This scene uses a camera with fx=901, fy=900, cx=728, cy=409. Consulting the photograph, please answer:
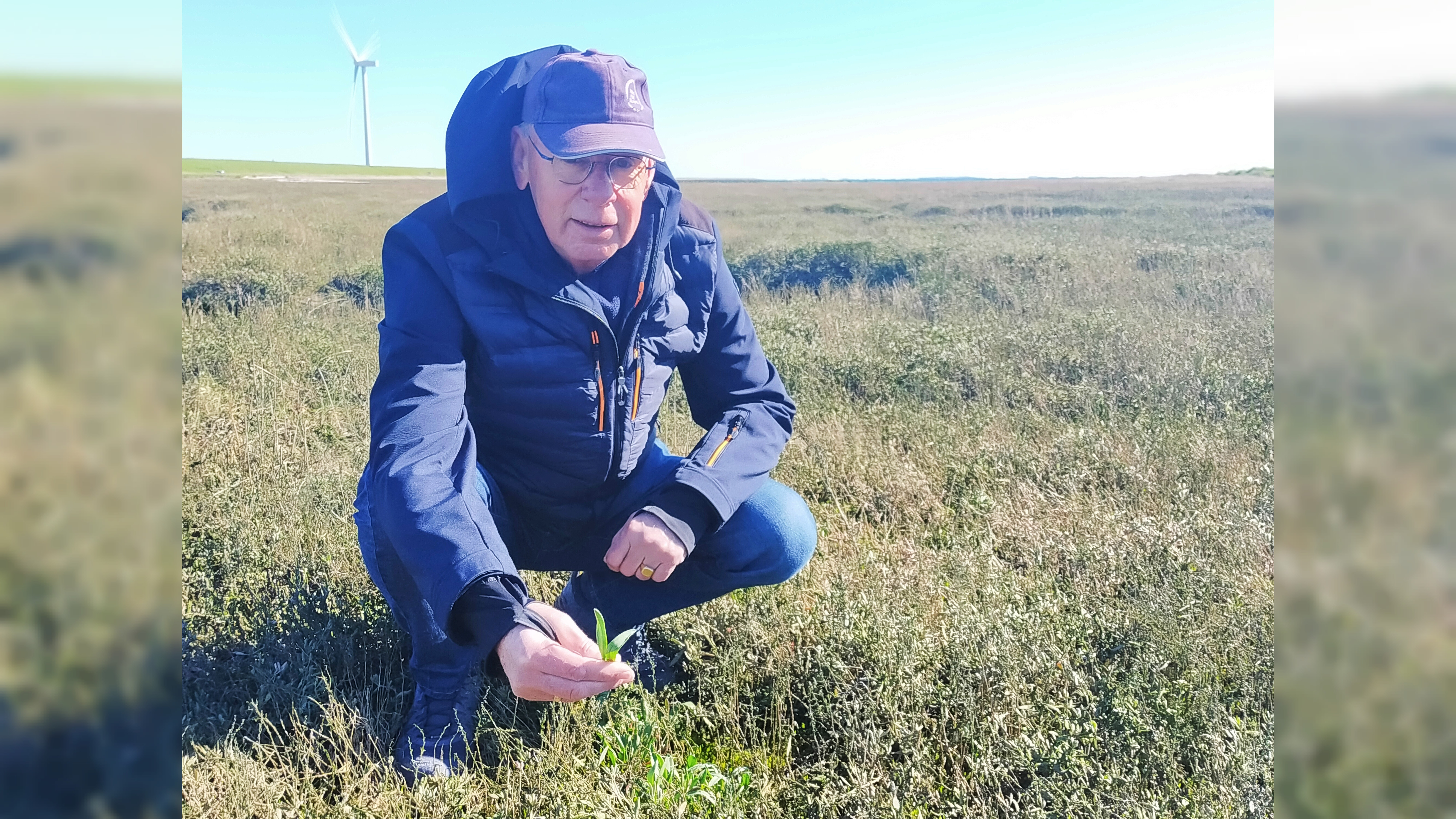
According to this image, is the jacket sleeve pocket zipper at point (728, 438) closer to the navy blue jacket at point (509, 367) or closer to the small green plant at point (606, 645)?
the navy blue jacket at point (509, 367)

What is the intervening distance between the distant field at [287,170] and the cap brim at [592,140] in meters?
49.5

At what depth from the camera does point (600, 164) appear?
7.82 feet

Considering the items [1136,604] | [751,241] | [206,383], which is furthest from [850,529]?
[751,241]

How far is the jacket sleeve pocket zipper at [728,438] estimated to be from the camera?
2795 mm

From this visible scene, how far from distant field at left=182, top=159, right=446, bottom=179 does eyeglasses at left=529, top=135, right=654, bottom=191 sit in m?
49.5

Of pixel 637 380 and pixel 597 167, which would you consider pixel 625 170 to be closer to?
pixel 597 167

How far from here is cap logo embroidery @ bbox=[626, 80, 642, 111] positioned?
2.41 metres

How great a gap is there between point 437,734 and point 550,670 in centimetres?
103

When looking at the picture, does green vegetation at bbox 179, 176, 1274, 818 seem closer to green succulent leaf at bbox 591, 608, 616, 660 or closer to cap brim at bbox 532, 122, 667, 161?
green succulent leaf at bbox 591, 608, 616, 660
